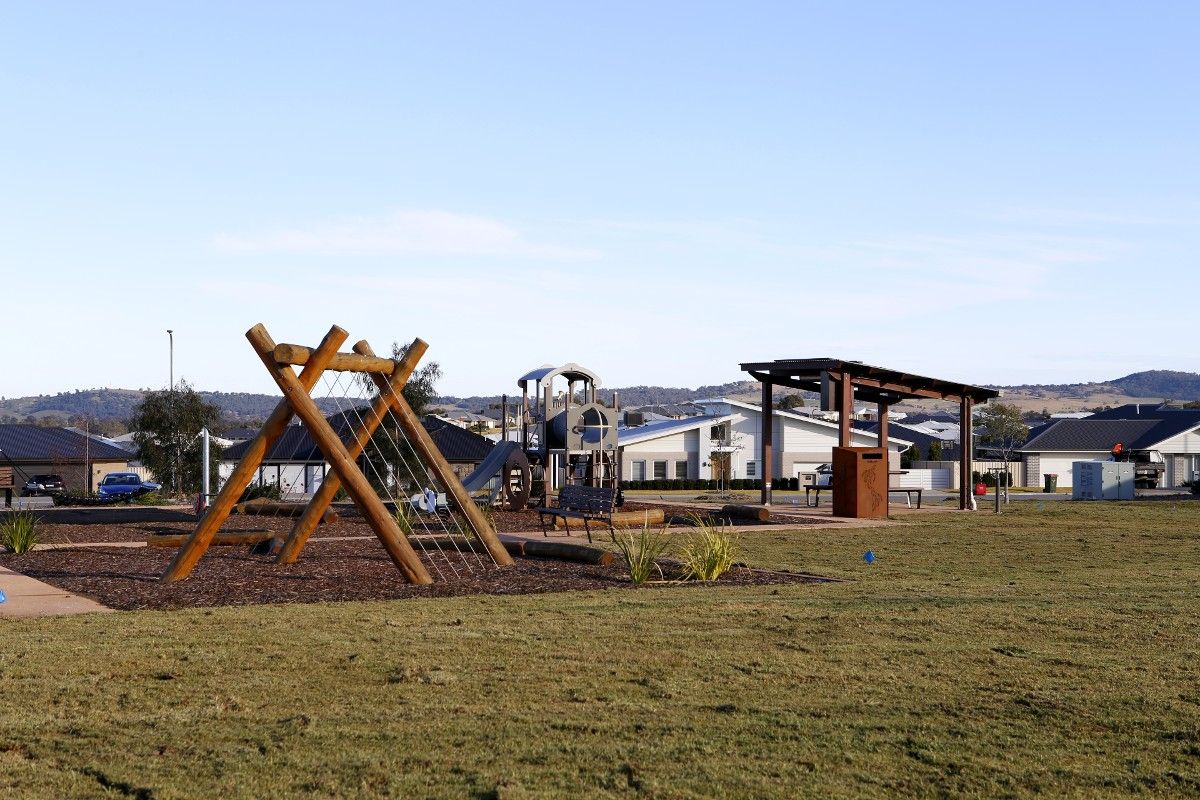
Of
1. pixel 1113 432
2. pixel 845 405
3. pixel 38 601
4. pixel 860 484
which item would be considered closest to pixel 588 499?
pixel 38 601

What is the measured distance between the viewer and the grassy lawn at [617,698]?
6051mm

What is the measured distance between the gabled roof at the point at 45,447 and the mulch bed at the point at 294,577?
43218 millimetres

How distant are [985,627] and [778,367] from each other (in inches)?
852

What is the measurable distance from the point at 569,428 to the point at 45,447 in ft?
120

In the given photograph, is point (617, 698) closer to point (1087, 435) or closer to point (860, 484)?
point (860, 484)

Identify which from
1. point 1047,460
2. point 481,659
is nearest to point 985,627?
point 481,659

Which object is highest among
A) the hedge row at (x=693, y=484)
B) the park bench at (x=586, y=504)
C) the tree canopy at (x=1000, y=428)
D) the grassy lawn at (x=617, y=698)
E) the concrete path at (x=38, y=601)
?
the tree canopy at (x=1000, y=428)

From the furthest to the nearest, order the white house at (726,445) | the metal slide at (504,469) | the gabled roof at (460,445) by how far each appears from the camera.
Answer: the white house at (726,445) < the gabled roof at (460,445) < the metal slide at (504,469)

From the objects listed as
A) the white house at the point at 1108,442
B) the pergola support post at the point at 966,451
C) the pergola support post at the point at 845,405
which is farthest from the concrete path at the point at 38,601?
the white house at the point at 1108,442

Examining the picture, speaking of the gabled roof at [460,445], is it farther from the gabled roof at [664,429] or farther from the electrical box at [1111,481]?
the electrical box at [1111,481]

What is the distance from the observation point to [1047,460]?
228ft

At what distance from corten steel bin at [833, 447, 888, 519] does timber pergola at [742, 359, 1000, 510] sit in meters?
0.99

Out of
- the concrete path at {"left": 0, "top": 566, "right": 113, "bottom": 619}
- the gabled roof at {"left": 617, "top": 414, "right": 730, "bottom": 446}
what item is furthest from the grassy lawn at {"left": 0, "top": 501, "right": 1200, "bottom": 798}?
the gabled roof at {"left": 617, "top": 414, "right": 730, "bottom": 446}

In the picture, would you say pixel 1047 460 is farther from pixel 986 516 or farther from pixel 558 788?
pixel 558 788
